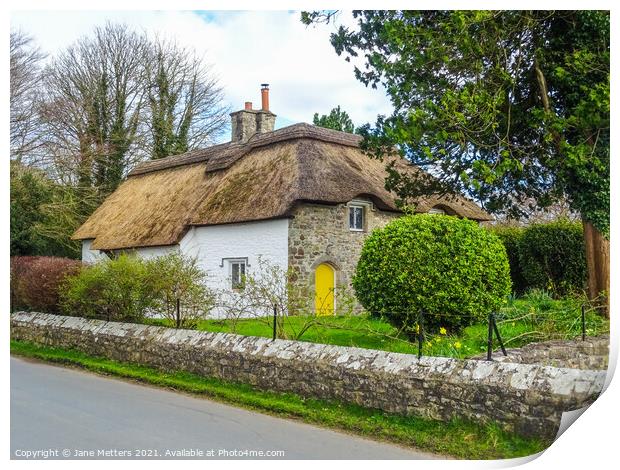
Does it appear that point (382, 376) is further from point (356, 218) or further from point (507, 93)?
point (356, 218)

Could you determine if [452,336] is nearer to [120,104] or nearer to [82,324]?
[82,324]

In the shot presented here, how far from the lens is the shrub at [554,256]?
12.7 m

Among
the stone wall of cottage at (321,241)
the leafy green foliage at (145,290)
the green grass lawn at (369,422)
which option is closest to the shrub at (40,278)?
the leafy green foliage at (145,290)

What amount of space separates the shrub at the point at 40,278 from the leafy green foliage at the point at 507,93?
6.28m

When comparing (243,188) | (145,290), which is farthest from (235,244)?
(145,290)

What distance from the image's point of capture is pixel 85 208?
56.4 ft

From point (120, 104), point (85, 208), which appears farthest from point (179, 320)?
point (85, 208)

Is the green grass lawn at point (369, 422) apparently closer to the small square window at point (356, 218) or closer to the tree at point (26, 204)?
the tree at point (26, 204)

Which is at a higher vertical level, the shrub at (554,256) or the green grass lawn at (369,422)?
the shrub at (554,256)

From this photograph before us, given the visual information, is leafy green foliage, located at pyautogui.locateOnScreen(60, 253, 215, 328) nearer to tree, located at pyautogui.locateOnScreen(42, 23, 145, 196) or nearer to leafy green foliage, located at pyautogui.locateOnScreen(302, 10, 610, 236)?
tree, located at pyautogui.locateOnScreen(42, 23, 145, 196)

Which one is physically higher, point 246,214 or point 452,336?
point 246,214

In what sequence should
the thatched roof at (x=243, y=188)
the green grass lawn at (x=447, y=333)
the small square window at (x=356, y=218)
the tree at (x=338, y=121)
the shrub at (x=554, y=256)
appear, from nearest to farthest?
the green grass lawn at (x=447, y=333) → the shrub at (x=554, y=256) → the thatched roof at (x=243, y=188) → the small square window at (x=356, y=218) → the tree at (x=338, y=121)

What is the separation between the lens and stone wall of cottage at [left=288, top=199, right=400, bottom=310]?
14555 mm

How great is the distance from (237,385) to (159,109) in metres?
7.48
